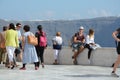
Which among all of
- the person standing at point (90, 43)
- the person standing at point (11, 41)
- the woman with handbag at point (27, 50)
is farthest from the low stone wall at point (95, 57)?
the person standing at point (11, 41)

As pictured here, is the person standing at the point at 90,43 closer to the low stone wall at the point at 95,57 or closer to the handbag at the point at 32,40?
the low stone wall at the point at 95,57

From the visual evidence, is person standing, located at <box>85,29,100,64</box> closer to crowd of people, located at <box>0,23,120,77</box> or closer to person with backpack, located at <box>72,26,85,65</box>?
crowd of people, located at <box>0,23,120,77</box>

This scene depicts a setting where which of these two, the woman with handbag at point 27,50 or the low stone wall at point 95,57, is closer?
the woman with handbag at point 27,50

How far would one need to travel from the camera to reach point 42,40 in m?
15.8

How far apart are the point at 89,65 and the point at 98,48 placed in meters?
0.83

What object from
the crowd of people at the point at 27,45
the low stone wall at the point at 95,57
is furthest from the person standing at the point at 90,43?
the low stone wall at the point at 95,57

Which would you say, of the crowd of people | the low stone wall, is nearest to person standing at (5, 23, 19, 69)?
the crowd of people

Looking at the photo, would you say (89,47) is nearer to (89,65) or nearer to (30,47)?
(89,65)

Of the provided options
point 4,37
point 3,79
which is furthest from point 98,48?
point 3,79

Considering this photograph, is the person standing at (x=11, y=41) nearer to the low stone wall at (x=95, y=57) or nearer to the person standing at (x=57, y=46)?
the person standing at (x=57, y=46)

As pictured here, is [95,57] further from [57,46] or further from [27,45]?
[27,45]

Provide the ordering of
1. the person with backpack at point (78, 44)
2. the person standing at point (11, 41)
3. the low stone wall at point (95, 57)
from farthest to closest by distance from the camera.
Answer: the person with backpack at point (78, 44), the low stone wall at point (95, 57), the person standing at point (11, 41)

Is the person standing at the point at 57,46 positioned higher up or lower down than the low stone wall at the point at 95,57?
higher up

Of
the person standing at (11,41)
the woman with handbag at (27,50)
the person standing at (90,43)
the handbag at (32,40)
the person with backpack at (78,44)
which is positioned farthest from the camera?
the person with backpack at (78,44)
